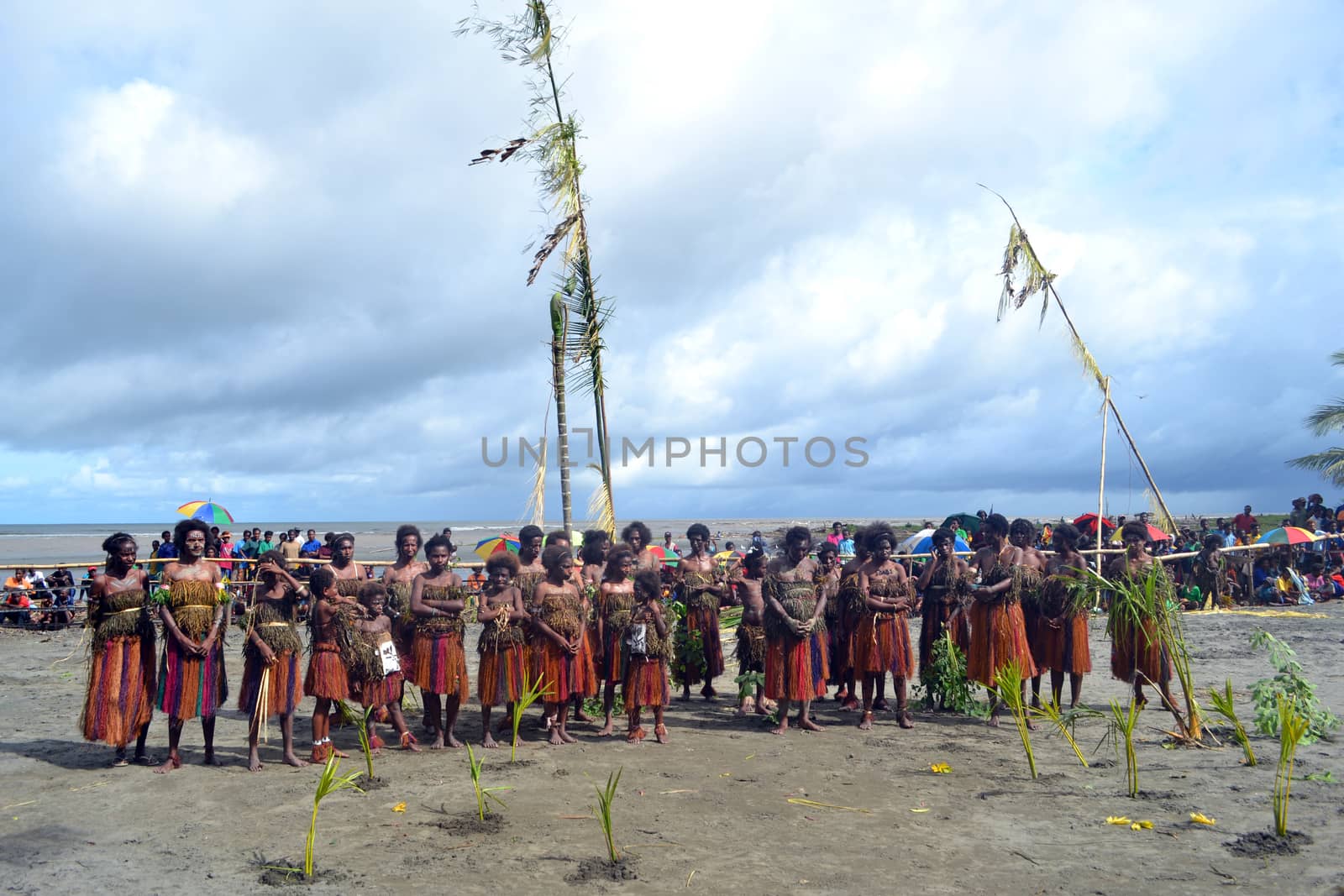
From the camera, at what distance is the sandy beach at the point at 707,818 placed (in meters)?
5.04

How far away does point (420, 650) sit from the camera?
7852 millimetres

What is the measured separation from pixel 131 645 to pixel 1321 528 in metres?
23.8

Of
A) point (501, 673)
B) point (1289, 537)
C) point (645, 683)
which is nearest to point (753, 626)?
point (645, 683)

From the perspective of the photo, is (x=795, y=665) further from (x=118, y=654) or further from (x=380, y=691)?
(x=118, y=654)

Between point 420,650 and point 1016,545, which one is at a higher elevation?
point 1016,545

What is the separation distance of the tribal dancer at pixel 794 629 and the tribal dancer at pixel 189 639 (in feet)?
14.4

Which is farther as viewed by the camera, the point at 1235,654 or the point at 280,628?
the point at 1235,654

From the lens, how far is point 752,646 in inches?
366

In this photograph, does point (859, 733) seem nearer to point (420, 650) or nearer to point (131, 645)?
point (420, 650)

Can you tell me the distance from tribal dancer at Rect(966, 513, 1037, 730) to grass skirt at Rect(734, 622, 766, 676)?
1.90 m

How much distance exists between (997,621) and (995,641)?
17 cm

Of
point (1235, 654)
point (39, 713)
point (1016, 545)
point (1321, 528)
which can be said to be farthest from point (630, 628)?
point (1321, 528)

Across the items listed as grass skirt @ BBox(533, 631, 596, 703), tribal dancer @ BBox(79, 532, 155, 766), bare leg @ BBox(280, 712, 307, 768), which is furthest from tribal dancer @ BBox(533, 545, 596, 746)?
A: tribal dancer @ BBox(79, 532, 155, 766)

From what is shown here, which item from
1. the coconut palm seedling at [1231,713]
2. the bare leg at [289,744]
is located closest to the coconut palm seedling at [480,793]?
the bare leg at [289,744]
